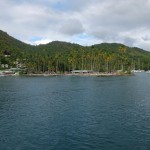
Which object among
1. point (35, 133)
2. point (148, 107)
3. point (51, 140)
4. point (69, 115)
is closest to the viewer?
point (51, 140)

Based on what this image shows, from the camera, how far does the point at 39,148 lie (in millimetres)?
46188

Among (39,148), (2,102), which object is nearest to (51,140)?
(39,148)

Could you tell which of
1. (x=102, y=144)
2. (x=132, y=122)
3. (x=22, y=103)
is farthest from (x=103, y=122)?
(x=22, y=103)

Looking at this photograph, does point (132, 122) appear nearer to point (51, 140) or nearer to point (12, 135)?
point (51, 140)

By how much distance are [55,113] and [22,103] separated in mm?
21295

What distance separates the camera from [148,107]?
270 ft

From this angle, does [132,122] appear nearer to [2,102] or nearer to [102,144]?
[102,144]

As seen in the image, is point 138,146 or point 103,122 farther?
point 103,122

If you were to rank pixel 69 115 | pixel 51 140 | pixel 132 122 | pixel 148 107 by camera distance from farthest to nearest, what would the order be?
pixel 148 107, pixel 69 115, pixel 132 122, pixel 51 140

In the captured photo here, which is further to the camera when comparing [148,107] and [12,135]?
[148,107]

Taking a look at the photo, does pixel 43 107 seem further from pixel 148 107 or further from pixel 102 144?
pixel 102 144

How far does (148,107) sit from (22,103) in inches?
1436

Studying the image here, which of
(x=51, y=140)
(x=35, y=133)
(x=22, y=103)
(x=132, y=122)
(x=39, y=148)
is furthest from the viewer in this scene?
(x=22, y=103)

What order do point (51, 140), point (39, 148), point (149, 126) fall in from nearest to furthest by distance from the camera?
point (39, 148), point (51, 140), point (149, 126)
